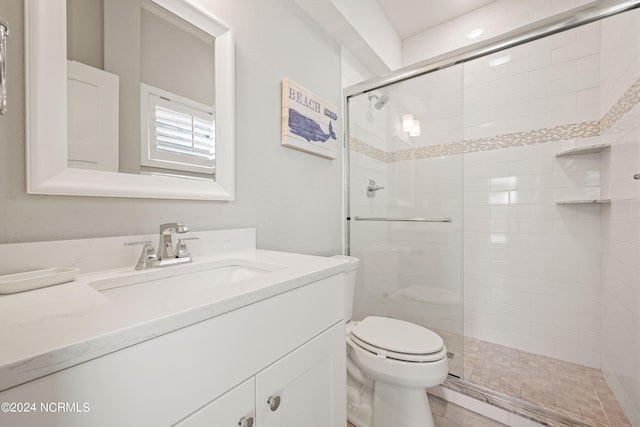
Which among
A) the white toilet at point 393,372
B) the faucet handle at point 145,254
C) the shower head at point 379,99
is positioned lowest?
the white toilet at point 393,372

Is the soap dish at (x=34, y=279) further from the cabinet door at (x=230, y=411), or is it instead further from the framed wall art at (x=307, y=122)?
the framed wall art at (x=307, y=122)

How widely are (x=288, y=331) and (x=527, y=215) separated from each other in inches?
80.2

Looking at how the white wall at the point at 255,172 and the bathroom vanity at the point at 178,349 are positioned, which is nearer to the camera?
the bathroom vanity at the point at 178,349

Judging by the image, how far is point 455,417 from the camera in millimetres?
1381

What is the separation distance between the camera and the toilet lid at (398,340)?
3.76 feet

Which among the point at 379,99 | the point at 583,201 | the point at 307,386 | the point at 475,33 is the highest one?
the point at 475,33

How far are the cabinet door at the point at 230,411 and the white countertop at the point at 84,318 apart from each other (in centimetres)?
17

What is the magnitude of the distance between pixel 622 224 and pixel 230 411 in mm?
1980

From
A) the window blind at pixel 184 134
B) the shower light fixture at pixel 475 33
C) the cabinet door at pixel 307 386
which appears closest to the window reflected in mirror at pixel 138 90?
the window blind at pixel 184 134

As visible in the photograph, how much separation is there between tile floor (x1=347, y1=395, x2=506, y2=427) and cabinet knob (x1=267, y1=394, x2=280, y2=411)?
966mm

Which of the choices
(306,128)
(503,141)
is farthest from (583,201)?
(306,128)

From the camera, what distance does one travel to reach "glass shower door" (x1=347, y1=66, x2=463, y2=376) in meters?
1.74

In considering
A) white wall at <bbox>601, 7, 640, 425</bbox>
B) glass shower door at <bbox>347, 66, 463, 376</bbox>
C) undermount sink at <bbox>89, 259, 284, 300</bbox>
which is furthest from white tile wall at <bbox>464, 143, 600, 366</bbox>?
undermount sink at <bbox>89, 259, 284, 300</bbox>

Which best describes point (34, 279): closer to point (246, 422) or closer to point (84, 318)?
point (84, 318)
